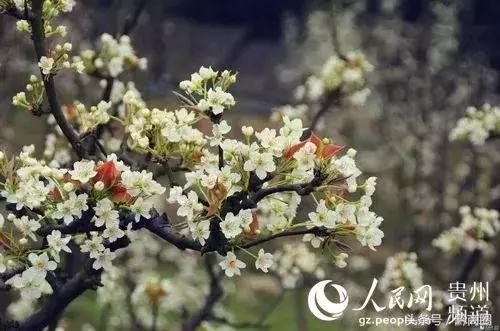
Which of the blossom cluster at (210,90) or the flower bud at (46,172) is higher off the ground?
the blossom cluster at (210,90)

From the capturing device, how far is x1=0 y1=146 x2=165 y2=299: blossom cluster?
6.34 ft

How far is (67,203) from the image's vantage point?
1.92 m

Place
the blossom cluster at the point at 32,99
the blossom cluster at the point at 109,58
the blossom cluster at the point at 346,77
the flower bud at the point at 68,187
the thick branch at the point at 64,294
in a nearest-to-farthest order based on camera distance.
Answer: the flower bud at the point at 68,187 → the blossom cluster at the point at 32,99 → the thick branch at the point at 64,294 → the blossom cluster at the point at 109,58 → the blossom cluster at the point at 346,77

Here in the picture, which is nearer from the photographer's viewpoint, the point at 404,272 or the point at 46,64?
the point at 46,64

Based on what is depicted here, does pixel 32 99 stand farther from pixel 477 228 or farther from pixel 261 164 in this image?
pixel 477 228

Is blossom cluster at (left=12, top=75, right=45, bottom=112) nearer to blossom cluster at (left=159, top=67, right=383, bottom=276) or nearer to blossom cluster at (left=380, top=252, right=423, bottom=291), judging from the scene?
blossom cluster at (left=159, top=67, right=383, bottom=276)

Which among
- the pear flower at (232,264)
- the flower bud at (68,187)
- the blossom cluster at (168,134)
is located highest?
the blossom cluster at (168,134)

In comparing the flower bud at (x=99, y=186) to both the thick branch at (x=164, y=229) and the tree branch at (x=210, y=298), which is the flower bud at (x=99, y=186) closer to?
the thick branch at (x=164, y=229)

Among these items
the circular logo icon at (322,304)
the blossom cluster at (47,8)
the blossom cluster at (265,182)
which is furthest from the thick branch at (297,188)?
the circular logo icon at (322,304)

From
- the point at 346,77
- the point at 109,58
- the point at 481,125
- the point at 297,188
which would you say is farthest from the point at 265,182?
the point at 481,125

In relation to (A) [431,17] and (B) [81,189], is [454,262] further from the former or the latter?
(B) [81,189]

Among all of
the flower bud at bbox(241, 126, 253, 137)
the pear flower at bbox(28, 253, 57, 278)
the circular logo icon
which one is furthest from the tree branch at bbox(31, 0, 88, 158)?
the circular logo icon

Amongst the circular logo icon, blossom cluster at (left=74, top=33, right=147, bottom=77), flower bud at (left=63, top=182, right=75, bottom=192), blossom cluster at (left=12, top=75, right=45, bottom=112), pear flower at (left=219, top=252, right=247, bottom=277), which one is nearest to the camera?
flower bud at (left=63, top=182, right=75, bottom=192)

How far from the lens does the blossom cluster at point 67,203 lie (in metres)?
1.93
